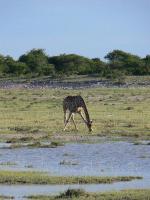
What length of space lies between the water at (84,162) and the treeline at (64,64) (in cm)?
4883

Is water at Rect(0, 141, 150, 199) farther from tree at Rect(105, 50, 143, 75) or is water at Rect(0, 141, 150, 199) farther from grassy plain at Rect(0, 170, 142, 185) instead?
tree at Rect(105, 50, 143, 75)

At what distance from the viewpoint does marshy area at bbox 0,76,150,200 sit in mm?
16219

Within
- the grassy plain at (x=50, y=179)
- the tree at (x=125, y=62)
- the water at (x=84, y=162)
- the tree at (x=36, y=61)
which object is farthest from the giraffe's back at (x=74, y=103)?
the tree at (x=36, y=61)

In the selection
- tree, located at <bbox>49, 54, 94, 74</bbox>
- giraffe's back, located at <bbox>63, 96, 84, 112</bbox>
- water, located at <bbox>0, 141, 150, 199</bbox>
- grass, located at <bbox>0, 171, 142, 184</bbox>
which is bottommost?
water, located at <bbox>0, 141, 150, 199</bbox>

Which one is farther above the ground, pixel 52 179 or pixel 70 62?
pixel 70 62

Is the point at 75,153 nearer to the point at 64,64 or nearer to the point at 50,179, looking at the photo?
the point at 50,179

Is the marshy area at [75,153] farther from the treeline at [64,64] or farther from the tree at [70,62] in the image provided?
the tree at [70,62]

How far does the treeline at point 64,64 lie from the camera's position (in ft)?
251

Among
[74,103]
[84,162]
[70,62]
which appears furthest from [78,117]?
[70,62]

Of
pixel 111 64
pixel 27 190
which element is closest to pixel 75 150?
pixel 27 190

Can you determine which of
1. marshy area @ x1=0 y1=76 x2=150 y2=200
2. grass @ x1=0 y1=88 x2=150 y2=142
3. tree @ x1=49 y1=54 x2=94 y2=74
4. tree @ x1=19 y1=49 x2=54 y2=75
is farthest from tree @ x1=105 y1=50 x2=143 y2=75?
marshy area @ x1=0 y1=76 x2=150 y2=200

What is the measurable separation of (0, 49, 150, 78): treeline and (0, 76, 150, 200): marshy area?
35364mm

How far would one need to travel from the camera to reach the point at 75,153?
875 inches

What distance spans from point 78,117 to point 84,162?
14.9 meters
